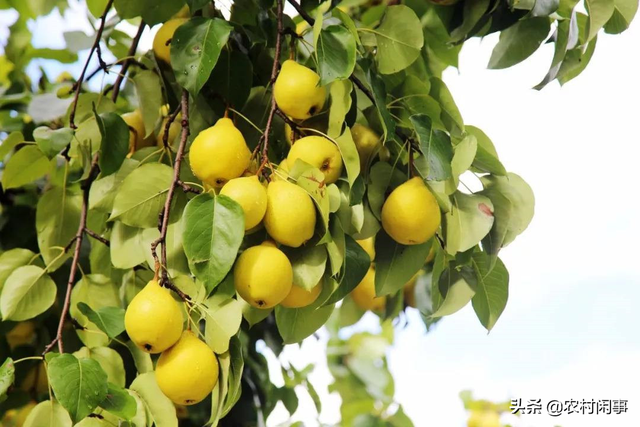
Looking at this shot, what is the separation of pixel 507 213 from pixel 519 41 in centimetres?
24

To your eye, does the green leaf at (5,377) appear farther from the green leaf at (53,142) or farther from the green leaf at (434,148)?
the green leaf at (434,148)

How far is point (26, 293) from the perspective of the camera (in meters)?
0.89

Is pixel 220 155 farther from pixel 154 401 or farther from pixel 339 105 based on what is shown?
pixel 154 401

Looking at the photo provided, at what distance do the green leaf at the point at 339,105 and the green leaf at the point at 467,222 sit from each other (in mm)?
158

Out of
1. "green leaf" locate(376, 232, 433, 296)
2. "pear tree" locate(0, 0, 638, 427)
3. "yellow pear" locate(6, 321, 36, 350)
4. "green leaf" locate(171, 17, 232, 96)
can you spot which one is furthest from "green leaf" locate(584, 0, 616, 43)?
"yellow pear" locate(6, 321, 36, 350)

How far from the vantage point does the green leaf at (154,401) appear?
2.34 feet

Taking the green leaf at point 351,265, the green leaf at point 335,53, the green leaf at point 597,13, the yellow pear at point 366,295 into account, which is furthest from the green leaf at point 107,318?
the green leaf at point 597,13

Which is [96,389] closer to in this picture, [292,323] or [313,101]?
[292,323]

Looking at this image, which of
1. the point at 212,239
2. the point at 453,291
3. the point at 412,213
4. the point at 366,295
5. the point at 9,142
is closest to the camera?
the point at 212,239

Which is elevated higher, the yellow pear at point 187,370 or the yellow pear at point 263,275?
the yellow pear at point 263,275

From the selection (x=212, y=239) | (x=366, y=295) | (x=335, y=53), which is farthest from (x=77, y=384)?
(x=366, y=295)

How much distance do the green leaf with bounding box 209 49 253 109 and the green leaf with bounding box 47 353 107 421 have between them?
0.32 metres

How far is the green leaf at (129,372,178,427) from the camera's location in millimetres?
714

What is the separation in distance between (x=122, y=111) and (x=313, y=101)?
2.54 ft
